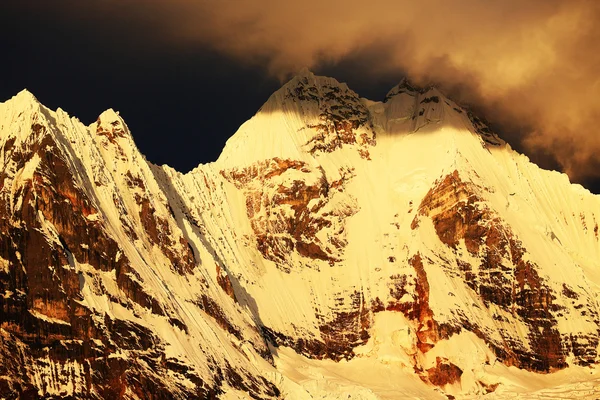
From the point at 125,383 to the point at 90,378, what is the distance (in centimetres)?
478

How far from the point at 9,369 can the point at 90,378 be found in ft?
31.9

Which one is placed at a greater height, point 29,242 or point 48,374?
point 29,242

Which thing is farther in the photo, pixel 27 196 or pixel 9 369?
pixel 27 196

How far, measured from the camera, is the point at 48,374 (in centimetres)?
18800

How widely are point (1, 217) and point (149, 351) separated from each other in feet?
74.4

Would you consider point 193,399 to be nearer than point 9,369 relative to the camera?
No

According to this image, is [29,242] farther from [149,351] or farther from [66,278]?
[149,351]

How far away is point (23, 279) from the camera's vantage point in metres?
193

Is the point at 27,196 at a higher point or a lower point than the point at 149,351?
higher

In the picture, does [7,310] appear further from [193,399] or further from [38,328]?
[193,399]

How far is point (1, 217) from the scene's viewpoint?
195375mm

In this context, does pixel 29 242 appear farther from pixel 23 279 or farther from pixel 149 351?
pixel 149 351

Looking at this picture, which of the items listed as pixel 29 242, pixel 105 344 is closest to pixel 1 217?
pixel 29 242

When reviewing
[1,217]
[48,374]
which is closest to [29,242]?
[1,217]
